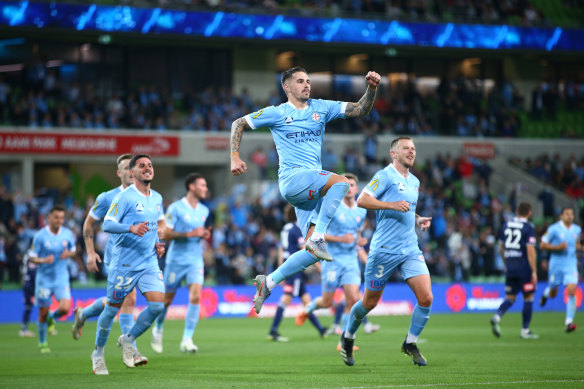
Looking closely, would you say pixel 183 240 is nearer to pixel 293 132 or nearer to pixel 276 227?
pixel 293 132

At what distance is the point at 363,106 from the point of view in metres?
9.52


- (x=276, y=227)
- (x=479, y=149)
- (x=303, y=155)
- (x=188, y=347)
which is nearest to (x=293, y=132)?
(x=303, y=155)

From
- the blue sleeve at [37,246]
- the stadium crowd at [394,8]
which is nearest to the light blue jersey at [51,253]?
the blue sleeve at [37,246]

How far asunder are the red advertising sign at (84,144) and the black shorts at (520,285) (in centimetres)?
1922

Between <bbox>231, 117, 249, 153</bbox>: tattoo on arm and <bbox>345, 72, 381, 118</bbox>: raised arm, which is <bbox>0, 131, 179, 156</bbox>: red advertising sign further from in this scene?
<bbox>345, 72, 381, 118</bbox>: raised arm

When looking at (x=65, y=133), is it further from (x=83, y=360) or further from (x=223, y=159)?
(x=83, y=360)

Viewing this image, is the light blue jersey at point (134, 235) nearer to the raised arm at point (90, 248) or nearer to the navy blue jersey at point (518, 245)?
the raised arm at point (90, 248)

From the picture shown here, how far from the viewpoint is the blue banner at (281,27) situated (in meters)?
32.4

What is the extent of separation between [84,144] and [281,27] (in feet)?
31.3

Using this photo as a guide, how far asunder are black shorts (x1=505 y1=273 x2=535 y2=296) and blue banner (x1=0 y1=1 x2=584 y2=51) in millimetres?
21293

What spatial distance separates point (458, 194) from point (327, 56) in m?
11.3

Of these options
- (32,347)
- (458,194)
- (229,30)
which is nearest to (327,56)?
(229,30)

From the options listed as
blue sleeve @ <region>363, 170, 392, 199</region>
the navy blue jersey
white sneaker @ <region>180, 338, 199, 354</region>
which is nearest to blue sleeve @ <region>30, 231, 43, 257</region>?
white sneaker @ <region>180, 338, 199, 354</region>

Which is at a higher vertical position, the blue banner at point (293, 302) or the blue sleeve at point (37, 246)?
the blue sleeve at point (37, 246)
